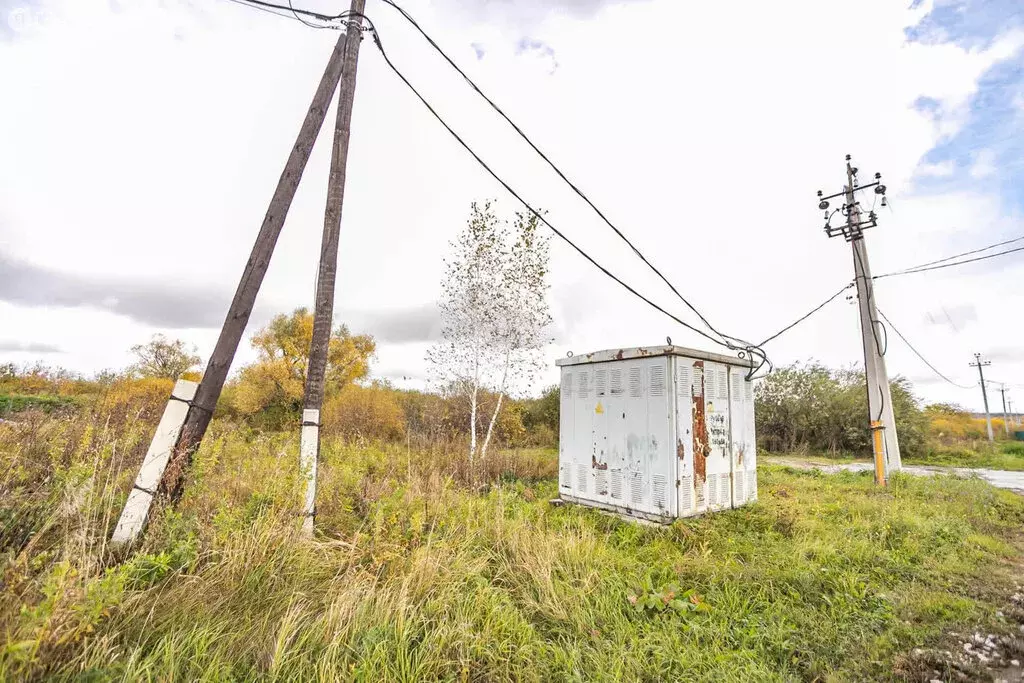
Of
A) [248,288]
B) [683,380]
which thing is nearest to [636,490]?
[683,380]

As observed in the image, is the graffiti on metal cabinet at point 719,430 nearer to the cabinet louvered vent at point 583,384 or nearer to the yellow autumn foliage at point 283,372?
the cabinet louvered vent at point 583,384

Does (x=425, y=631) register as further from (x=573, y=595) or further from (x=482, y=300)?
(x=482, y=300)

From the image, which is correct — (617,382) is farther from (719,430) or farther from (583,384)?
(719,430)

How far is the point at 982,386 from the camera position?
1363 inches

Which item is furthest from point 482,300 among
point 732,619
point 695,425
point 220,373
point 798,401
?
point 798,401

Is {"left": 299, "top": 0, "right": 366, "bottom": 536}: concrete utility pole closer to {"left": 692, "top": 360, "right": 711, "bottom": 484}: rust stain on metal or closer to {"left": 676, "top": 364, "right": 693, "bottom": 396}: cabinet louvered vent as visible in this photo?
{"left": 676, "top": 364, "right": 693, "bottom": 396}: cabinet louvered vent

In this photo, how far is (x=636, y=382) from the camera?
6.41 meters

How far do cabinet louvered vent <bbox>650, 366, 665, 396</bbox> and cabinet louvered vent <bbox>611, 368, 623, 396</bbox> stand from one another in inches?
20.7

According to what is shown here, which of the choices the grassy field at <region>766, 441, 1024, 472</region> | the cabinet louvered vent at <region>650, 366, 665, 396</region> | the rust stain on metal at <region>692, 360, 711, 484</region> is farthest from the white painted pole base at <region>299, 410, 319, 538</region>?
the grassy field at <region>766, 441, 1024, 472</region>

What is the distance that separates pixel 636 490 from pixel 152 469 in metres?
5.24

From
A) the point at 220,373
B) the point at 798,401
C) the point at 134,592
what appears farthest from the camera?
the point at 798,401

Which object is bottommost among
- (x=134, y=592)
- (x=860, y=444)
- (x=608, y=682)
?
(x=608, y=682)

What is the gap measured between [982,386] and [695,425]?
43.5 meters

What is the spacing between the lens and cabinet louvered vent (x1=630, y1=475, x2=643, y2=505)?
241 inches
